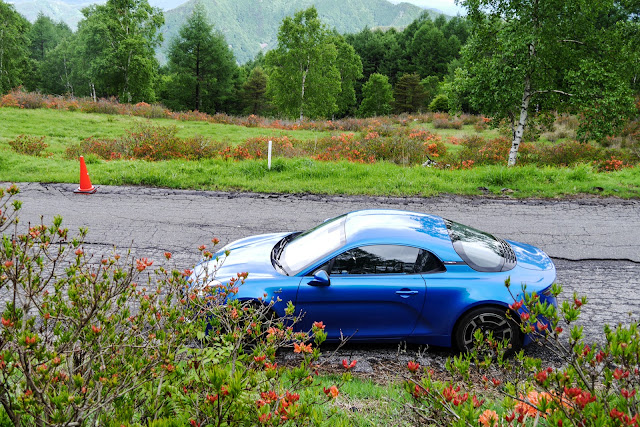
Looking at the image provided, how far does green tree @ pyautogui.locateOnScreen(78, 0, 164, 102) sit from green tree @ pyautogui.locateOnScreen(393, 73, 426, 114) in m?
35.1

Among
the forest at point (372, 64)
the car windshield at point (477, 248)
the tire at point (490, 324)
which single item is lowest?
the tire at point (490, 324)

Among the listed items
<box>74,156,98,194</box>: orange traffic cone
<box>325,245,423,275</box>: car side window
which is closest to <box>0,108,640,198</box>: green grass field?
<box>74,156,98,194</box>: orange traffic cone

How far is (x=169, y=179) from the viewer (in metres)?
12.9

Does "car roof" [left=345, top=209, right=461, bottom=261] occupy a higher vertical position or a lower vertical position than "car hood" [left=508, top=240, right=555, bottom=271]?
higher

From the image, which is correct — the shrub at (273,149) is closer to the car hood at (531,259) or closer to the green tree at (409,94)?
the car hood at (531,259)

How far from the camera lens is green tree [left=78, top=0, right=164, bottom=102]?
133 ft

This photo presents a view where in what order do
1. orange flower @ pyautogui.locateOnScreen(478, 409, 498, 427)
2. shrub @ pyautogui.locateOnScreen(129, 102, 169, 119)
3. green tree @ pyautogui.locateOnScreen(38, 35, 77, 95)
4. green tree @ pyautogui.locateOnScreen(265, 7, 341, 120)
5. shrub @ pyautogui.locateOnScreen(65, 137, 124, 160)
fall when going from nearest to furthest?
orange flower @ pyautogui.locateOnScreen(478, 409, 498, 427), shrub @ pyautogui.locateOnScreen(65, 137, 124, 160), shrub @ pyautogui.locateOnScreen(129, 102, 169, 119), green tree @ pyautogui.locateOnScreen(265, 7, 341, 120), green tree @ pyautogui.locateOnScreen(38, 35, 77, 95)

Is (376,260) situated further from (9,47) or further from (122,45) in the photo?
(9,47)

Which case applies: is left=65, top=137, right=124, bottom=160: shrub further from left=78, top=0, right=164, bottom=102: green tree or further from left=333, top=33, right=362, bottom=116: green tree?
left=333, top=33, right=362, bottom=116: green tree

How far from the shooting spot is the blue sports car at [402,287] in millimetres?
4855

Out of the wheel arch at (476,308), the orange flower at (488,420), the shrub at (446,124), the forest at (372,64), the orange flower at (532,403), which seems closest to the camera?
the orange flower at (488,420)

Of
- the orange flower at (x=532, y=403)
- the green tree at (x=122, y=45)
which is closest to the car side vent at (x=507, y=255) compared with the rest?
the orange flower at (x=532, y=403)

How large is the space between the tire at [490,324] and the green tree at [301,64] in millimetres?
39030

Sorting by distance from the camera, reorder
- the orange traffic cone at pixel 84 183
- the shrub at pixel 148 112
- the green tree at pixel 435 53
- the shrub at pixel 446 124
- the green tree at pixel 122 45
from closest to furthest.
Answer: the orange traffic cone at pixel 84 183, the shrub at pixel 148 112, the shrub at pixel 446 124, the green tree at pixel 122 45, the green tree at pixel 435 53
